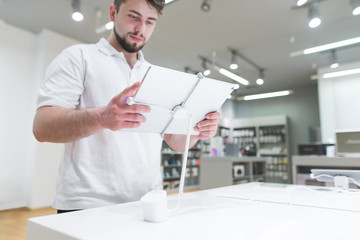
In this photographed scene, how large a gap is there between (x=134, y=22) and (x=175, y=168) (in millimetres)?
6426

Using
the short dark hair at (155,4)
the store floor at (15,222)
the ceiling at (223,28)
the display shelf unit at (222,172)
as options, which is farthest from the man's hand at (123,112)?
the display shelf unit at (222,172)

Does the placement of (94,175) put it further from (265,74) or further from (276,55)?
(265,74)

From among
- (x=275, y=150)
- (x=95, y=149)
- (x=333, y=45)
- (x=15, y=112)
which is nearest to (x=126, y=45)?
(x=95, y=149)

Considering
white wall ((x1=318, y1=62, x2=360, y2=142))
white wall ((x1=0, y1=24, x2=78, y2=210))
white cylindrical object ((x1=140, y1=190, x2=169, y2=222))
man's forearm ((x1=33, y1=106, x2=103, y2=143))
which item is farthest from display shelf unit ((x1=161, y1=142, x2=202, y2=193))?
white cylindrical object ((x1=140, y1=190, x2=169, y2=222))

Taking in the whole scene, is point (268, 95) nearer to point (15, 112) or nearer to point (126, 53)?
point (15, 112)

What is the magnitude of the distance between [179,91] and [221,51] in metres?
4.90

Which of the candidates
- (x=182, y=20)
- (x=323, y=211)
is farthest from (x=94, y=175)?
(x=182, y=20)

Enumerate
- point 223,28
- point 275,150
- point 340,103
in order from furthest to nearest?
1. point 275,150
2. point 340,103
3. point 223,28

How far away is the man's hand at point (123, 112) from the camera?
60 cm

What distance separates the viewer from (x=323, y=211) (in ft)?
2.37

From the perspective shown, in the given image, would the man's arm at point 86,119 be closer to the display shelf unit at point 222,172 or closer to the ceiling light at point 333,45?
the display shelf unit at point 222,172

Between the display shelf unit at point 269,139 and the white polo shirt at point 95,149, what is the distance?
7121 mm

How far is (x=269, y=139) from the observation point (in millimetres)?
8258

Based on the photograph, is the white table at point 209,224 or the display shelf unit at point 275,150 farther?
the display shelf unit at point 275,150
